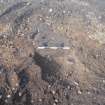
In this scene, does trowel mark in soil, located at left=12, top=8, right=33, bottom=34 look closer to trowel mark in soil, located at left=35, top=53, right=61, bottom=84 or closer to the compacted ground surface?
the compacted ground surface

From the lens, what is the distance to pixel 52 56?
4941 millimetres

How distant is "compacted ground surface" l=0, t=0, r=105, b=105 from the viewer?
4203 mm

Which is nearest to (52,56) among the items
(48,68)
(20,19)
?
(48,68)

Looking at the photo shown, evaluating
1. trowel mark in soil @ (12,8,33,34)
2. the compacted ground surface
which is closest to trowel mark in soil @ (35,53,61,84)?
the compacted ground surface

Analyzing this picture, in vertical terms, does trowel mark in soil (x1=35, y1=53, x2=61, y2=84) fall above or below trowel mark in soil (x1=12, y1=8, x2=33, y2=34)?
below

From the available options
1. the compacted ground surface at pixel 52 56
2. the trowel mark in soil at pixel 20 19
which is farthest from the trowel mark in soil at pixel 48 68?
the trowel mark in soil at pixel 20 19

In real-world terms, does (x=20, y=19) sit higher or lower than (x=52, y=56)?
higher

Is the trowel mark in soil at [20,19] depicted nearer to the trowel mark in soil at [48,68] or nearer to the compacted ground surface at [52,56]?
the compacted ground surface at [52,56]

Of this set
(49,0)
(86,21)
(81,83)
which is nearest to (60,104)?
(81,83)

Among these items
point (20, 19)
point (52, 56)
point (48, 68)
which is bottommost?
point (48, 68)

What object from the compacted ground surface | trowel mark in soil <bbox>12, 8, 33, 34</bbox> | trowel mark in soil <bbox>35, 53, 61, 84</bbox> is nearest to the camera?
the compacted ground surface

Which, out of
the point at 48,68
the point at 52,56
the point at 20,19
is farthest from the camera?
the point at 20,19

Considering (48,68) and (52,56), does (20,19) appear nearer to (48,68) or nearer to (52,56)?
(52,56)

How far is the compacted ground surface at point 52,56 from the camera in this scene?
4.20m
